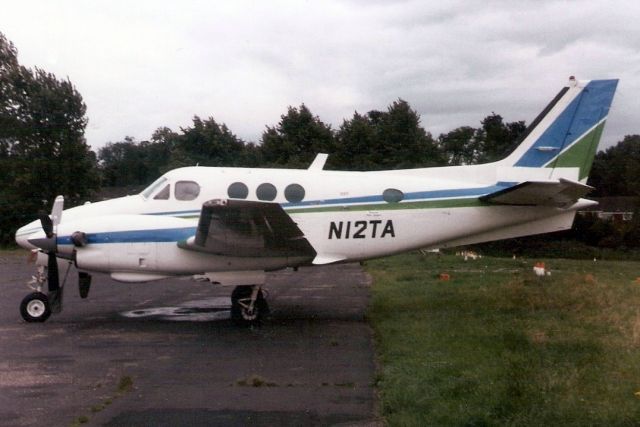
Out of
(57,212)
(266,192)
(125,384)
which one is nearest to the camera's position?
(125,384)

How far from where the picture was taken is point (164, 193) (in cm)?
1336

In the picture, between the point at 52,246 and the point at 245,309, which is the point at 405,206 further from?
the point at 52,246

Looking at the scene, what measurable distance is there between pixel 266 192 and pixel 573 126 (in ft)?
19.8

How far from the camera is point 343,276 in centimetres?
2422

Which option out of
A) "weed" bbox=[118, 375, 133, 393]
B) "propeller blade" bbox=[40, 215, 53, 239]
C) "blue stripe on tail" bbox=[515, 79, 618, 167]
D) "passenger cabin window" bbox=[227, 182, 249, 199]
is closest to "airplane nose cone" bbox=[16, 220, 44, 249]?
"propeller blade" bbox=[40, 215, 53, 239]

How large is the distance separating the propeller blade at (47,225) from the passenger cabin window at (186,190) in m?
2.23

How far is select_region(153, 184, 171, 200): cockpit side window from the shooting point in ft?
43.8

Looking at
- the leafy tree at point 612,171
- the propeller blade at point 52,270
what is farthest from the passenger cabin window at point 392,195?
the leafy tree at point 612,171

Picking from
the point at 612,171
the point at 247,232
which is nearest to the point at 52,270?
the point at 247,232

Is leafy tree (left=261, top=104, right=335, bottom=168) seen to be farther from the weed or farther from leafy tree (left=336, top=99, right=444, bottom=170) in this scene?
the weed

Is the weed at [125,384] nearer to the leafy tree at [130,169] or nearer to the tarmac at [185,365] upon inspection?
the tarmac at [185,365]

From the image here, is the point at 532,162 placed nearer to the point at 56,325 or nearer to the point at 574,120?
the point at 574,120

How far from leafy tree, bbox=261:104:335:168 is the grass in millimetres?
33089

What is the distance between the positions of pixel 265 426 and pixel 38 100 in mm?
46844
